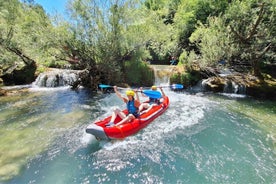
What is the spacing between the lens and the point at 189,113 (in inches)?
335

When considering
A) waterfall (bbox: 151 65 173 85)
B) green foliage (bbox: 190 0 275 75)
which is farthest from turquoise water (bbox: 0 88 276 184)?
waterfall (bbox: 151 65 173 85)

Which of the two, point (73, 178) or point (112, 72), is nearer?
point (73, 178)

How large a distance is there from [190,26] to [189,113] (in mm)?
12025

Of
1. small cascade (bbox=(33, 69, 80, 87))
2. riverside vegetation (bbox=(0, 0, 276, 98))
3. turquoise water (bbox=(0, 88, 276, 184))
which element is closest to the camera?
turquoise water (bbox=(0, 88, 276, 184))

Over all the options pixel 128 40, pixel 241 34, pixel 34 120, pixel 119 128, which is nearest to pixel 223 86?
pixel 241 34

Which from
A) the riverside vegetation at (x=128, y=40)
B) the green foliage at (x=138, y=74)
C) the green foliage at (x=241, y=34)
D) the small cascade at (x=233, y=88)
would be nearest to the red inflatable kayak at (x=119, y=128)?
the riverside vegetation at (x=128, y=40)

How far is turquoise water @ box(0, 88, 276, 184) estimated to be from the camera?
4691mm

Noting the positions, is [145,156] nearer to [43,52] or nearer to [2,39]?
[43,52]

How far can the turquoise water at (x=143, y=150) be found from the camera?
4.69 meters

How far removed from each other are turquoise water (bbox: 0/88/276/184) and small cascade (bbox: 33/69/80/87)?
17.6 feet

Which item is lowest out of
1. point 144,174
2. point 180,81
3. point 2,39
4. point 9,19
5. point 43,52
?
point 144,174

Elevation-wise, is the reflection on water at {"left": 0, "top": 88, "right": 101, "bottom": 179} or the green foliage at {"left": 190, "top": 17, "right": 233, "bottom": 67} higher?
the green foliage at {"left": 190, "top": 17, "right": 233, "bottom": 67}

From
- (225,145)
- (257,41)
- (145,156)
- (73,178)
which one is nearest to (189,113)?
(225,145)

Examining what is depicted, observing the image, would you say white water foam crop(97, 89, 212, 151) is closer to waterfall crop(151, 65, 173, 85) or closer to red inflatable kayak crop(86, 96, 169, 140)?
red inflatable kayak crop(86, 96, 169, 140)
